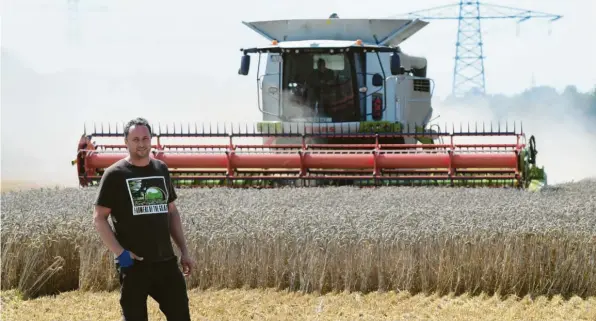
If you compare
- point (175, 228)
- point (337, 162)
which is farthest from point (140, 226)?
point (337, 162)

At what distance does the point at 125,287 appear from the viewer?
4.88 m

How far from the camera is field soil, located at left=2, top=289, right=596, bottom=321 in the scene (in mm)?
6793

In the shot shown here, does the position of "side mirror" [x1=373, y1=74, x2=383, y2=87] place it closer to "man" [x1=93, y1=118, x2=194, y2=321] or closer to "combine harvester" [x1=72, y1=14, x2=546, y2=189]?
"combine harvester" [x1=72, y1=14, x2=546, y2=189]

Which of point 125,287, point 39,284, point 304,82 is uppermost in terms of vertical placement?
point 304,82

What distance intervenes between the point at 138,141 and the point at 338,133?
8.99m

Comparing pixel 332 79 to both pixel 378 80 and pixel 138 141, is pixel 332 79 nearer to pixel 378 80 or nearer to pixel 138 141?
pixel 378 80

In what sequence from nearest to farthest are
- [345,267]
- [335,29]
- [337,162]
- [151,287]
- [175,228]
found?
1. [151,287]
2. [175,228]
3. [345,267]
4. [337,162]
5. [335,29]

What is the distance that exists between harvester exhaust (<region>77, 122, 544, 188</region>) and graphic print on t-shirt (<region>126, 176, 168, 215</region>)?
25.5ft

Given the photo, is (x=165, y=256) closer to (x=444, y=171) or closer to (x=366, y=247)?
(x=366, y=247)

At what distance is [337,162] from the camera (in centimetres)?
1274

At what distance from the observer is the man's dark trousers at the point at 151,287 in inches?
191

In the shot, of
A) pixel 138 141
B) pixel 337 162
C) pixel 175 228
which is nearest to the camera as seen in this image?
pixel 138 141

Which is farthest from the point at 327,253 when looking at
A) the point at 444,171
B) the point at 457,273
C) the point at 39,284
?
the point at 444,171

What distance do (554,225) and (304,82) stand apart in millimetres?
7540
